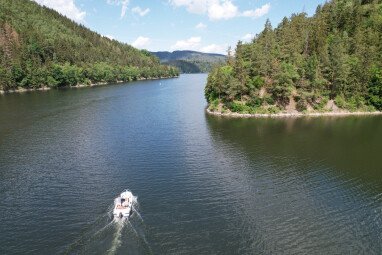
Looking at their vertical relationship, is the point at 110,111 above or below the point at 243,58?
below

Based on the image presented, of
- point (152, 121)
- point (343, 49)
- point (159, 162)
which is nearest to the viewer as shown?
point (159, 162)

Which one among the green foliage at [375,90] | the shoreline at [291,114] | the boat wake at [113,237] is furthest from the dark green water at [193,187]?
the green foliage at [375,90]

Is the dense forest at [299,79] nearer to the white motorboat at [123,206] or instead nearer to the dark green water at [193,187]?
the dark green water at [193,187]

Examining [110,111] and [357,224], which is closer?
[357,224]

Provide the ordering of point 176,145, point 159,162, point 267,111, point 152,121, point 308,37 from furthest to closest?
point 308,37 → point 267,111 → point 152,121 → point 176,145 → point 159,162

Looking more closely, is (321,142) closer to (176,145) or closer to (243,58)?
(176,145)

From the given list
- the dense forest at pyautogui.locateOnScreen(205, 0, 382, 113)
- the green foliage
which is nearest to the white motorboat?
the dense forest at pyautogui.locateOnScreen(205, 0, 382, 113)

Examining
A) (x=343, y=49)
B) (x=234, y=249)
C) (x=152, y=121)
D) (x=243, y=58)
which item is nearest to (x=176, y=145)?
(x=152, y=121)
